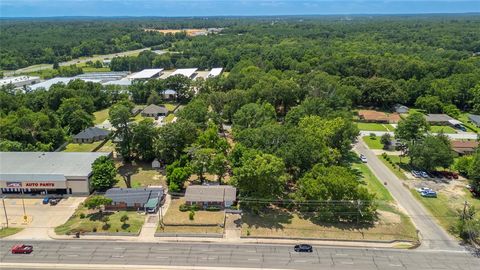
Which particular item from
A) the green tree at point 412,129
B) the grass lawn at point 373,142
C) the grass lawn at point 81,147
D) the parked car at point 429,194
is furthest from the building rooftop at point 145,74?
the parked car at point 429,194

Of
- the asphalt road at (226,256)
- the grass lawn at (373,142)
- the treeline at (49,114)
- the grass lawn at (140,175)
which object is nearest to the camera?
the asphalt road at (226,256)

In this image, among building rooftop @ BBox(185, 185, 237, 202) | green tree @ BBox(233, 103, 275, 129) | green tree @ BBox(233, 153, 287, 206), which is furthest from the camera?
green tree @ BBox(233, 103, 275, 129)

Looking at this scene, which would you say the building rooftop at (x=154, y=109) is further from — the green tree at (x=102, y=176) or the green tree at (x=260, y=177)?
the green tree at (x=260, y=177)

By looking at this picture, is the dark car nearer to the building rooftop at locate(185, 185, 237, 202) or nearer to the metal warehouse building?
the building rooftop at locate(185, 185, 237, 202)

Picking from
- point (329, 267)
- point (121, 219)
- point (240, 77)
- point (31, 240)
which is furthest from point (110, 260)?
point (240, 77)

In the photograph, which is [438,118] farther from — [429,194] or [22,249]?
[22,249]

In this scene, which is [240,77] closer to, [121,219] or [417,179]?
[417,179]

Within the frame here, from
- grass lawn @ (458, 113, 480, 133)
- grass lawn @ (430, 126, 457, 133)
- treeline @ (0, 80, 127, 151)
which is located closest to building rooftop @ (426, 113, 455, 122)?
grass lawn @ (430, 126, 457, 133)
